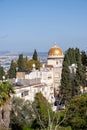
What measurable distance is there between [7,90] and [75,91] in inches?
1100

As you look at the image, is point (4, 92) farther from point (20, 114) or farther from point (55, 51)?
point (55, 51)

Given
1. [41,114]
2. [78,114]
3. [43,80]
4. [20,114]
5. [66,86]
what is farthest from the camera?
[43,80]

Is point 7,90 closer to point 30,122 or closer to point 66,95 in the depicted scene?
point 30,122

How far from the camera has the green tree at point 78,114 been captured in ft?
87.6

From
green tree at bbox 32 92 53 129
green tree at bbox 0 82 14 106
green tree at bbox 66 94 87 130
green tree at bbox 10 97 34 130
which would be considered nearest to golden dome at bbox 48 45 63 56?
green tree at bbox 32 92 53 129

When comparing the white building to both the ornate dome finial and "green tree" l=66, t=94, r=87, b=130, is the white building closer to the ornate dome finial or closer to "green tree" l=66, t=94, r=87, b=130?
the ornate dome finial

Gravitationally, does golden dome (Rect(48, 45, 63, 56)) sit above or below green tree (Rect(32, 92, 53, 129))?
above

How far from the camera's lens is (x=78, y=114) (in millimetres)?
27562

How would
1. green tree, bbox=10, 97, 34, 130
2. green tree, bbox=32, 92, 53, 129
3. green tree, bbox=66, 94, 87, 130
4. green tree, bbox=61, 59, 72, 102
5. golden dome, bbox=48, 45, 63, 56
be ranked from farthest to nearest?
golden dome, bbox=48, 45, 63, 56
green tree, bbox=61, 59, 72, 102
green tree, bbox=10, 97, 34, 130
green tree, bbox=32, 92, 53, 129
green tree, bbox=66, 94, 87, 130

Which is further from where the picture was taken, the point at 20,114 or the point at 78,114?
the point at 20,114

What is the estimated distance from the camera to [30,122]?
94.8 ft

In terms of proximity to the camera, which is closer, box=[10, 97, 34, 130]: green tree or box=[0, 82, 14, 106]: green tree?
box=[0, 82, 14, 106]: green tree

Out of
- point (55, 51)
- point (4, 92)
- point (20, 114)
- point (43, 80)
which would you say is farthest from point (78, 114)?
point (55, 51)

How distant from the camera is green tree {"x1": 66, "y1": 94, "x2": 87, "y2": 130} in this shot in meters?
26.7
